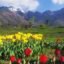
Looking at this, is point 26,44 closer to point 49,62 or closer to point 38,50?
point 38,50

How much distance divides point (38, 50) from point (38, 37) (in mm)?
2459

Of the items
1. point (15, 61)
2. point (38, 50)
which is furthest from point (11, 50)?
point (15, 61)

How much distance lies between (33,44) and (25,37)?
0.96 meters

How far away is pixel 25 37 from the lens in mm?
15133

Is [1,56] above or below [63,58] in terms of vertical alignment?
below

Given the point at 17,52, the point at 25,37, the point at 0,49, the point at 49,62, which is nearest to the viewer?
the point at 49,62

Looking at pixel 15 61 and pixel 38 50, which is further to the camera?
pixel 38 50

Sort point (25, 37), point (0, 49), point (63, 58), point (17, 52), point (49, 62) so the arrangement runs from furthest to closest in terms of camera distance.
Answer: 1. point (25, 37)
2. point (0, 49)
3. point (17, 52)
4. point (49, 62)
5. point (63, 58)

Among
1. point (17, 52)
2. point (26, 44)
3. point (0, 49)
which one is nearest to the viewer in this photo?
point (17, 52)

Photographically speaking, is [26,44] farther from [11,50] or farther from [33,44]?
[11,50]

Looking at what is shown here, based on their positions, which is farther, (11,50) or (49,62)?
(11,50)

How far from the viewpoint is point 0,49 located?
13062 millimetres

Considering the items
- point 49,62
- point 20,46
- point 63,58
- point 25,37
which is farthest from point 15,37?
point 63,58

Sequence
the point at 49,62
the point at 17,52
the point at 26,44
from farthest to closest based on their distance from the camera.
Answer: the point at 26,44, the point at 17,52, the point at 49,62
